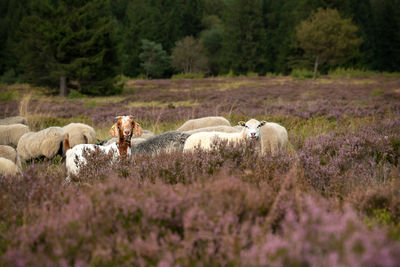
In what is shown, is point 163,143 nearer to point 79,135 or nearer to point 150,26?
point 79,135

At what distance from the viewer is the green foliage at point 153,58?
2041 inches

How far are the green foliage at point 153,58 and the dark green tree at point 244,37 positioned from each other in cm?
1240

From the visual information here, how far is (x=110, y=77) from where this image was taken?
23500 millimetres

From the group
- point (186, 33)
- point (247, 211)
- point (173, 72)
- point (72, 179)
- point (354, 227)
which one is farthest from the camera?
point (186, 33)

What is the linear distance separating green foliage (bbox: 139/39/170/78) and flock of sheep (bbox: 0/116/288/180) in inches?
1762

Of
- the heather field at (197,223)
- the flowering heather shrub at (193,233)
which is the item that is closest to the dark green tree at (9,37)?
the heather field at (197,223)

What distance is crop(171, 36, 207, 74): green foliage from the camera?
176 feet

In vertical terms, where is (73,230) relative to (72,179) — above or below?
above

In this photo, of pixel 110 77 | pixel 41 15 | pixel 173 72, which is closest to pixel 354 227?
pixel 110 77

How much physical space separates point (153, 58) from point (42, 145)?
157 ft

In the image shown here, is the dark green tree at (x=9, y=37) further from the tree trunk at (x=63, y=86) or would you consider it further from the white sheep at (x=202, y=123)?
the white sheep at (x=202, y=123)

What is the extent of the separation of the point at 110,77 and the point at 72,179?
846 inches

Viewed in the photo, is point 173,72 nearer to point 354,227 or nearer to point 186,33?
point 186,33

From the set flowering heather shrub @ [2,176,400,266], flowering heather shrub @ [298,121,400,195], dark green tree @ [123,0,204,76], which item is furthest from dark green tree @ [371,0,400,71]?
flowering heather shrub @ [2,176,400,266]
